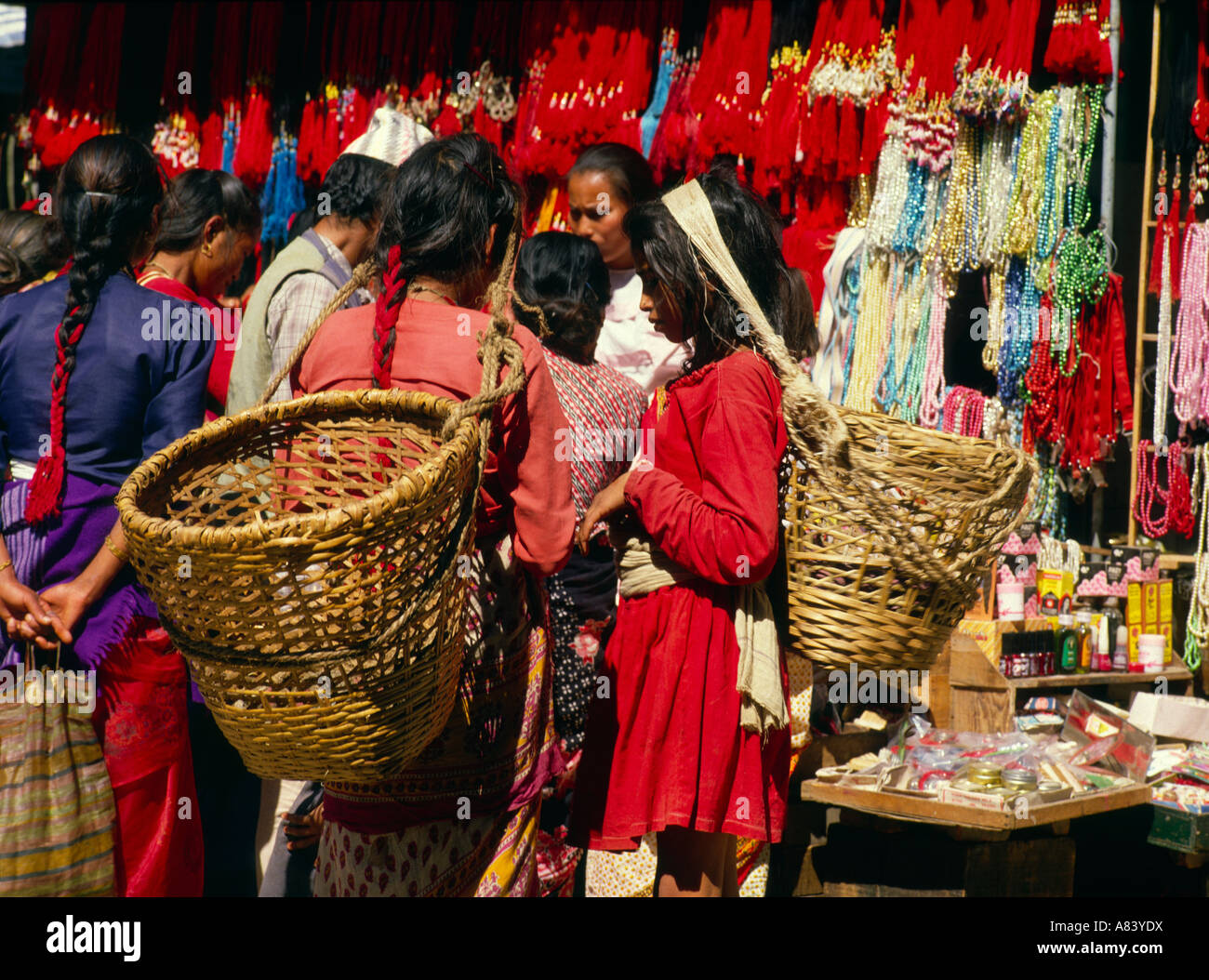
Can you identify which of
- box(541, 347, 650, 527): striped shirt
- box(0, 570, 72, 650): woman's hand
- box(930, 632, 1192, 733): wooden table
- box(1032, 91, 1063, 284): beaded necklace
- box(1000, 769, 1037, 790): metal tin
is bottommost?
box(1000, 769, 1037, 790): metal tin

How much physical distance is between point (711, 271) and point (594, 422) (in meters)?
0.63

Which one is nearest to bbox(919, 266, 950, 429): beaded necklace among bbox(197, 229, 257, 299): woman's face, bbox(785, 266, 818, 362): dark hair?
bbox(785, 266, 818, 362): dark hair

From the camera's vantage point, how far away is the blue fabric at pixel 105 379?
2252 millimetres

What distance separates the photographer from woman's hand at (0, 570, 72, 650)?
86.3 inches

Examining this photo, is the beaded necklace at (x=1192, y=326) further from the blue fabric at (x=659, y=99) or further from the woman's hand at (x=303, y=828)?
the woman's hand at (x=303, y=828)

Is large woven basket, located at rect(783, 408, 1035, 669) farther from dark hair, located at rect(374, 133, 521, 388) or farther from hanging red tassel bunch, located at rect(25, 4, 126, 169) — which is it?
hanging red tassel bunch, located at rect(25, 4, 126, 169)

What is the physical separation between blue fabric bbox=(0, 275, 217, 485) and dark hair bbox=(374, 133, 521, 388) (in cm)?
63

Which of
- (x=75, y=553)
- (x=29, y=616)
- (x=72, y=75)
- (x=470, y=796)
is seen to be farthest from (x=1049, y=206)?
(x=72, y=75)

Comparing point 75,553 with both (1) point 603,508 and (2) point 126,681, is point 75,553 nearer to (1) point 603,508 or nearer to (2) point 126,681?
(2) point 126,681

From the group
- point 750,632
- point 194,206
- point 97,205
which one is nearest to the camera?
point 750,632

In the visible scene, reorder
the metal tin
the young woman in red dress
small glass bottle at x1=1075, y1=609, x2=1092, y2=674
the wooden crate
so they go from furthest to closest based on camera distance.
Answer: small glass bottle at x1=1075, y1=609, x2=1092, y2=674 < the wooden crate < the metal tin < the young woman in red dress

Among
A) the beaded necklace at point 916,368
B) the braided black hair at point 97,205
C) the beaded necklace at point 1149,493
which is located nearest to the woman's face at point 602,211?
the beaded necklace at point 916,368

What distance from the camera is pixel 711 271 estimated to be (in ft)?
6.79

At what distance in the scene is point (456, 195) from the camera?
1875mm
